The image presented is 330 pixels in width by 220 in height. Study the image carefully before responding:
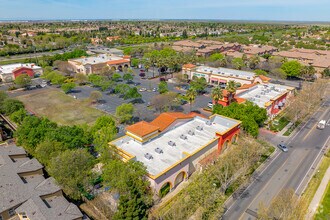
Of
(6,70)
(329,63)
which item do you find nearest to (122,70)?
(6,70)

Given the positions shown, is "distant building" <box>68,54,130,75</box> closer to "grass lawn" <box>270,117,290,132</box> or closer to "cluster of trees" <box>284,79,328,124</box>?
"grass lawn" <box>270,117,290,132</box>

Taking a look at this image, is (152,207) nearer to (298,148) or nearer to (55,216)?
(55,216)

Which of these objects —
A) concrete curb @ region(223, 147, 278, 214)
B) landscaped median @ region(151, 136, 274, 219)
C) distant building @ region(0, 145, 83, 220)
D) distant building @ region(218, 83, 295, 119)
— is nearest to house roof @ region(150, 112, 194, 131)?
landscaped median @ region(151, 136, 274, 219)

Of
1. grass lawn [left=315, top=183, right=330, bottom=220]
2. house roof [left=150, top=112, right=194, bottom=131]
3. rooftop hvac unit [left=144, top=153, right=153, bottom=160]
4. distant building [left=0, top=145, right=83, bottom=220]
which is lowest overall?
grass lawn [left=315, top=183, right=330, bottom=220]

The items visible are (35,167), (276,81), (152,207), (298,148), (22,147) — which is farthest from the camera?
(276,81)

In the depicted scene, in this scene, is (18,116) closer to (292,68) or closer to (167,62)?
(167,62)
